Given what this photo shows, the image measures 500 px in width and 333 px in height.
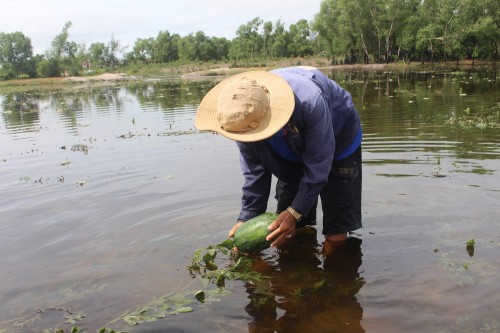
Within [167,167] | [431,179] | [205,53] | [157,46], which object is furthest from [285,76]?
[157,46]

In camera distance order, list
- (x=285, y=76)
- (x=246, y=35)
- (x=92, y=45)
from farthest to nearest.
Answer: (x=92, y=45), (x=246, y=35), (x=285, y=76)

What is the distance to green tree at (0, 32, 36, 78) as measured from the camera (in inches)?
3361

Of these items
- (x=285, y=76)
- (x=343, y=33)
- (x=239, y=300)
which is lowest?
(x=239, y=300)

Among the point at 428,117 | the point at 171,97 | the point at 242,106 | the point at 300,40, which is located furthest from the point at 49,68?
the point at 242,106

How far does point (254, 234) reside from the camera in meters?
3.57

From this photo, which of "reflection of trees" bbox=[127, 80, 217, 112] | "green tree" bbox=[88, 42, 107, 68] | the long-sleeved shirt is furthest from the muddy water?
"green tree" bbox=[88, 42, 107, 68]

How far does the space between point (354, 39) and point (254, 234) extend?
71.0 metres

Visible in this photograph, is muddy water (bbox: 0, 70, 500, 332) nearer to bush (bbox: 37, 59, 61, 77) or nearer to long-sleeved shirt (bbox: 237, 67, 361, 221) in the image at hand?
long-sleeved shirt (bbox: 237, 67, 361, 221)

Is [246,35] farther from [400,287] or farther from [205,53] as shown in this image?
[400,287]

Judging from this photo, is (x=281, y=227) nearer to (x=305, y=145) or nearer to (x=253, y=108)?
(x=305, y=145)

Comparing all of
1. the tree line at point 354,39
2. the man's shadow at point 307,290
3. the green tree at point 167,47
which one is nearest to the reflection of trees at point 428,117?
the man's shadow at point 307,290

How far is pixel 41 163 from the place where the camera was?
9.34m

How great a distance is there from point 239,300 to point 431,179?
3945mm

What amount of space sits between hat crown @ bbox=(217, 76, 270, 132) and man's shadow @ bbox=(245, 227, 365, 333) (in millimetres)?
1468
